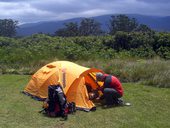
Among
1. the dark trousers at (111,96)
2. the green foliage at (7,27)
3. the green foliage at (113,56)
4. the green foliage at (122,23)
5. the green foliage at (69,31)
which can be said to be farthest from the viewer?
the green foliage at (7,27)

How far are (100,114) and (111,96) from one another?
107 cm

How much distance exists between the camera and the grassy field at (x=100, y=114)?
29.5ft

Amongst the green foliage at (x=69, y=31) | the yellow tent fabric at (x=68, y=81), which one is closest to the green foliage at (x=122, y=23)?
the green foliage at (x=69, y=31)

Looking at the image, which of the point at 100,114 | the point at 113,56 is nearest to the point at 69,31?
the point at 113,56

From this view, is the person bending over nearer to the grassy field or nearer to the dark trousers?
the dark trousers

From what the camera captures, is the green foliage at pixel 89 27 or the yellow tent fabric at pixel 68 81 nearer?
the yellow tent fabric at pixel 68 81

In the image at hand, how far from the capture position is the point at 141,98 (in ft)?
39.8

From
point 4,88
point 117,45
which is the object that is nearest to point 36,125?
point 4,88

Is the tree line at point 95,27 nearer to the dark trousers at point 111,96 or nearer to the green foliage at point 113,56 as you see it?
the green foliage at point 113,56

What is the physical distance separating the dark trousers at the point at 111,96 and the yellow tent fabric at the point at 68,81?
1.81 feet

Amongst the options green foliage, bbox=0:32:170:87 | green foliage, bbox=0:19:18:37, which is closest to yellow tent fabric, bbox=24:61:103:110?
green foliage, bbox=0:32:170:87

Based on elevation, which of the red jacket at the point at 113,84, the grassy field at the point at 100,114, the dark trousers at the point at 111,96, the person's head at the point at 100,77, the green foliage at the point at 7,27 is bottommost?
the green foliage at the point at 7,27

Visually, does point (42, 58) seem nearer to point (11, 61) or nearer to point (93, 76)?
point (11, 61)

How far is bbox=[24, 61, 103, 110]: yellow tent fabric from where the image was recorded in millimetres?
10729
